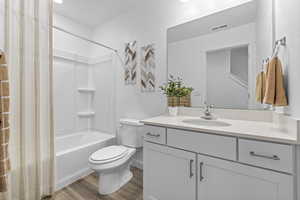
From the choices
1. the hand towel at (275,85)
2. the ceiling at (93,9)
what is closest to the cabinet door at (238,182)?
the hand towel at (275,85)

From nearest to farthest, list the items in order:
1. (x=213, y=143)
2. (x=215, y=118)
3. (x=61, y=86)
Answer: (x=213, y=143) → (x=215, y=118) → (x=61, y=86)

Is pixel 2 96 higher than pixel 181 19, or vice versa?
pixel 181 19

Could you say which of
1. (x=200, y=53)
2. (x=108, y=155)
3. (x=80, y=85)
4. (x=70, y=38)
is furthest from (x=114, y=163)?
(x=70, y=38)

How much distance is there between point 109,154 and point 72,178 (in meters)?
0.66

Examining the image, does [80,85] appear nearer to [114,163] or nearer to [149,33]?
[149,33]

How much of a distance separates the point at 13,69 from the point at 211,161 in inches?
73.7

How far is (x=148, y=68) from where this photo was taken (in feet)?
6.81

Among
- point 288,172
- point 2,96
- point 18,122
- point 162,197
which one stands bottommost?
point 162,197

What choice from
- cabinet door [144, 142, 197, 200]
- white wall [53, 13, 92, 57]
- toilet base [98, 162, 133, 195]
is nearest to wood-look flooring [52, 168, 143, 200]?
toilet base [98, 162, 133, 195]

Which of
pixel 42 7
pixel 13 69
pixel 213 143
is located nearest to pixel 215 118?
pixel 213 143

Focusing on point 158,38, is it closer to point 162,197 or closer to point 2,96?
point 2,96

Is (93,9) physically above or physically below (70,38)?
above

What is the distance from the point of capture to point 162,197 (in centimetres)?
126

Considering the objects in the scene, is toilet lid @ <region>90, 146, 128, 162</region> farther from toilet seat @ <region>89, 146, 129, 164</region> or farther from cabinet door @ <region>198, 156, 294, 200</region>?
cabinet door @ <region>198, 156, 294, 200</region>
